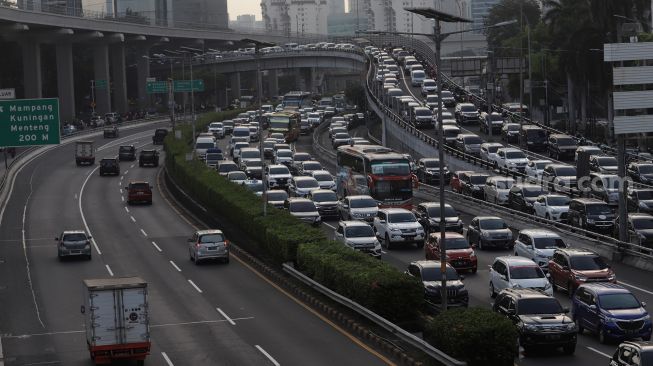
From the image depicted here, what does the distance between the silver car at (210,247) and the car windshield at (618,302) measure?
20243 mm

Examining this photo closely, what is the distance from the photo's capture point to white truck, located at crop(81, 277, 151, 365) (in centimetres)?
2750

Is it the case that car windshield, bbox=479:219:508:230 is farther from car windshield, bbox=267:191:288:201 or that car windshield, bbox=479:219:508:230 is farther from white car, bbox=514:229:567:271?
car windshield, bbox=267:191:288:201

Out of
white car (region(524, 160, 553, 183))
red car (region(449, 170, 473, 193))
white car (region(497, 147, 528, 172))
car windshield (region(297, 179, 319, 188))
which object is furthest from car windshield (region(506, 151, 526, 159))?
car windshield (region(297, 179, 319, 188))

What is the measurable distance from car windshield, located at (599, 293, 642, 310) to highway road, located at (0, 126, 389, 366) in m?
6.59

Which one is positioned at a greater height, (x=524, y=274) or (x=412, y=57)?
(x=412, y=57)

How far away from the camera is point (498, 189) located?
194ft

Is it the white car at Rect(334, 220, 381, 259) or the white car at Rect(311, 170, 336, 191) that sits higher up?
the white car at Rect(311, 170, 336, 191)

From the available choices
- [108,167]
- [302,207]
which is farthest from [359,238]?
[108,167]

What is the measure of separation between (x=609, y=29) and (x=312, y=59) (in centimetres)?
8951

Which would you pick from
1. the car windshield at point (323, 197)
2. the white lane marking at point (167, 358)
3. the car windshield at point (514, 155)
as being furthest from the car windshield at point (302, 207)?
the white lane marking at point (167, 358)

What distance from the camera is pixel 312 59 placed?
177 metres

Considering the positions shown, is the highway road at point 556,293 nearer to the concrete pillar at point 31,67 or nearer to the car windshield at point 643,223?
the car windshield at point 643,223

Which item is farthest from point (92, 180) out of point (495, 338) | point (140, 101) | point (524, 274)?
point (140, 101)

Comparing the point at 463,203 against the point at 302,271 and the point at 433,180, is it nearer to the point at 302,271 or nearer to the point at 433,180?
the point at 433,180
